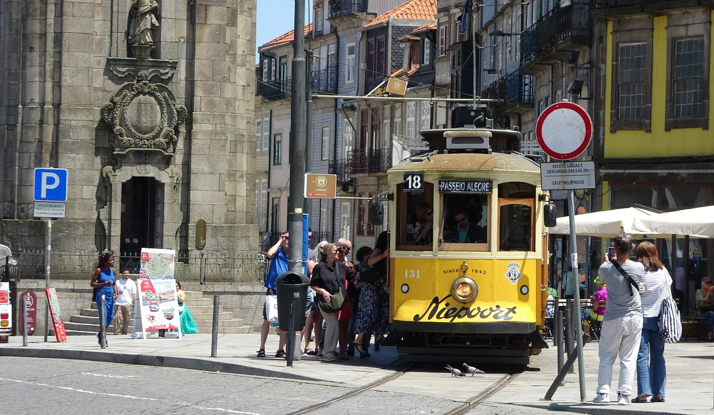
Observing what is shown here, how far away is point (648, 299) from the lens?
13.9m

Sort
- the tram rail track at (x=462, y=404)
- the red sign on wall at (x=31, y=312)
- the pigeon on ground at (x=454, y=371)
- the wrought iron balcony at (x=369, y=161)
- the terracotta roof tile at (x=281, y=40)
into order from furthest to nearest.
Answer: the terracotta roof tile at (x=281, y=40) < the wrought iron balcony at (x=369, y=161) < the red sign on wall at (x=31, y=312) < the pigeon on ground at (x=454, y=371) < the tram rail track at (x=462, y=404)

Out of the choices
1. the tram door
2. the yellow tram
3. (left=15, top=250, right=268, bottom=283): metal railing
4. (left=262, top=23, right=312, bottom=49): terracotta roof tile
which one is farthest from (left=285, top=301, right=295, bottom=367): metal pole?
(left=262, top=23, right=312, bottom=49): terracotta roof tile

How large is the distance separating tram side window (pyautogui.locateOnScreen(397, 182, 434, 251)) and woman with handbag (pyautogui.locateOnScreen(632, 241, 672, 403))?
4.61 metres

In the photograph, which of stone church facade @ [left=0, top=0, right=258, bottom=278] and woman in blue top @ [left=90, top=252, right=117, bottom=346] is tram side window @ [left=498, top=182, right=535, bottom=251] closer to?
woman in blue top @ [left=90, top=252, right=117, bottom=346]

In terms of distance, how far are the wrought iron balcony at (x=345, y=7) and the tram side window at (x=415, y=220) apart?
48.3 meters

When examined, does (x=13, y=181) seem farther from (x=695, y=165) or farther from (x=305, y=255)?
(x=695, y=165)

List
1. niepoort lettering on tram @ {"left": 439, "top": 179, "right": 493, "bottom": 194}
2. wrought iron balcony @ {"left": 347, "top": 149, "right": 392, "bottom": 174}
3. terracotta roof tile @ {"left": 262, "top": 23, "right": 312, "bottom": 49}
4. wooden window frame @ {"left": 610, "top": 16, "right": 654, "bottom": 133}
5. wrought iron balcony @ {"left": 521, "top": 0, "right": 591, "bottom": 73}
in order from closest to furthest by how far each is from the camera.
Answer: niepoort lettering on tram @ {"left": 439, "top": 179, "right": 493, "bottom": 194}, wooden window frame @ {"left": 610, "top": 16, "right": 654, "bottom": 133}, wrought iron balcony @ {"left": 521, "top": 0, "right": 591, "bottom": 73}, wrought iron balcony @ {"left": 347, "top": 149, "right": 392, "bottom": 174}, terracotta roof tile @ {"left": 262, "top": 23, "right": 312, "bottom": 49}

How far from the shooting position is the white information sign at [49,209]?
21953 millimetres

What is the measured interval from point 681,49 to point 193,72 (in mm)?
11484

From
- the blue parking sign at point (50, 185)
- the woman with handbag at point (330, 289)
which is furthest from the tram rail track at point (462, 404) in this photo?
the blue parking sign at point (50, 185)

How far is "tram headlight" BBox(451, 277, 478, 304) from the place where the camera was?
58.2 ft

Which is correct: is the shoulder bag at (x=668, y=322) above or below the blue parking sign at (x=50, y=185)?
below

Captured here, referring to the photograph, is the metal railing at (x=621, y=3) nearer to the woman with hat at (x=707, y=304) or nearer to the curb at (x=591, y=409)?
the woman with hat at (x=707, y=304)

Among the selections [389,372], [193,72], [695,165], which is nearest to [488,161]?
[389,372]
